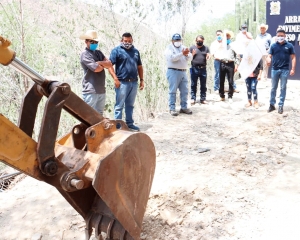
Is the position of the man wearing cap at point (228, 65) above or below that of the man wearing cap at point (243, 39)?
below

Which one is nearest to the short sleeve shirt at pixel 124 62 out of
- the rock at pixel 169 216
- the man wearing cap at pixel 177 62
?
the man wearing cap at pixel 177 62

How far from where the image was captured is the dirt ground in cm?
329

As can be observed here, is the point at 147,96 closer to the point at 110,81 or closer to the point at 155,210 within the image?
the point at 110,81

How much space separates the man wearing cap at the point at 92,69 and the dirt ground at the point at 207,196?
1.27 metres

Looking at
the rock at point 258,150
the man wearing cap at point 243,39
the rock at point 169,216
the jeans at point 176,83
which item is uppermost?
the man wearing cap at point 243,39

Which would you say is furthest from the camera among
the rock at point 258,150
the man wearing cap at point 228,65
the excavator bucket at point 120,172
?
the man wearing cap at point 228,65

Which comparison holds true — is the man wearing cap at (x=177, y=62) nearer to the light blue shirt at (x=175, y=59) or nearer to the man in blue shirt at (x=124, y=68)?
the light blue shirt at (x=175, y=59)

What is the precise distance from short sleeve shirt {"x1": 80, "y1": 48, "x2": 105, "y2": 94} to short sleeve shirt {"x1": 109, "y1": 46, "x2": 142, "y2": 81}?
448 millimetres

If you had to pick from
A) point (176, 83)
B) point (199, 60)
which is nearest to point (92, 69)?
point (176, 83)

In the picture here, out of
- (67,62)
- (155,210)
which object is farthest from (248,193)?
(67,62)

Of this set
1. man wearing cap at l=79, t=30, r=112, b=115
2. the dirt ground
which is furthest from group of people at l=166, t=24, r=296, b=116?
man wearing cap at l=79, t=30, r=112, b=115

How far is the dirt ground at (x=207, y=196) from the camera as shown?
3291 millimetres

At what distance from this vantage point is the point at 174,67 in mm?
7254

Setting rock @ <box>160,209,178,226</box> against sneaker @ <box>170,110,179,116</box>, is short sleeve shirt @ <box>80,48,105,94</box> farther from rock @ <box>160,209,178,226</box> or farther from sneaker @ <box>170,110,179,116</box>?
rock @ <box>160,209,178,226</box>
